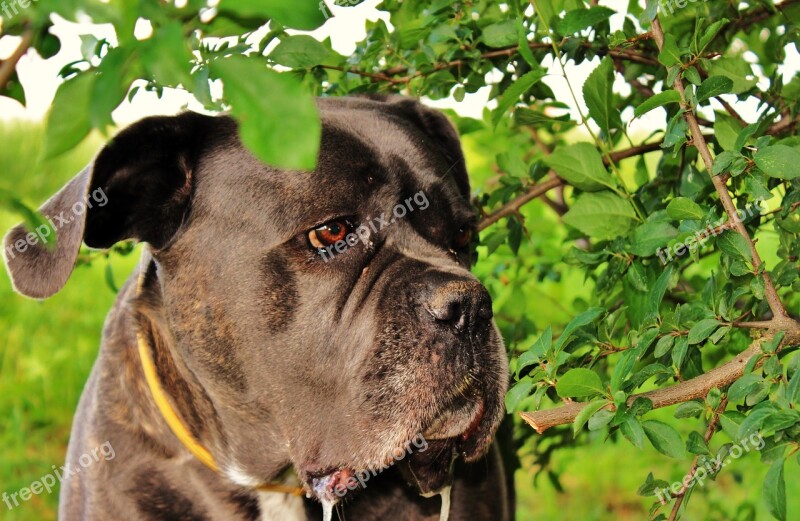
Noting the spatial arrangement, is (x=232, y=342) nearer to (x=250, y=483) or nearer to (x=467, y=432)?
(x=250, y=483)

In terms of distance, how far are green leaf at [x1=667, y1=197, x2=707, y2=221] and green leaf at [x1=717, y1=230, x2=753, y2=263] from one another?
3.1 inches

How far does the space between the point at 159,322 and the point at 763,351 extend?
1.78 metres

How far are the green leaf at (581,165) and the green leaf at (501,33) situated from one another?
0.37 m

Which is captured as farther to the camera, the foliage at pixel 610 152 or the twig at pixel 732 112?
the twig at pixel 732 112

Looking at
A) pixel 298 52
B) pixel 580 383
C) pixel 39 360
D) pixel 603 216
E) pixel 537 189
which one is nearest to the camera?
pixel 580 383

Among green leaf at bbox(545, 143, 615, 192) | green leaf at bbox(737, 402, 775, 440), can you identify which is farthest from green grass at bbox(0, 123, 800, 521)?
green leaf at bbox(737, 402, 775, 440)

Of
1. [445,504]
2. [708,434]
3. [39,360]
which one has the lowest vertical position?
[39,360]

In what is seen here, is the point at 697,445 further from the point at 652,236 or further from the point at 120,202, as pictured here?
the point at 120,202

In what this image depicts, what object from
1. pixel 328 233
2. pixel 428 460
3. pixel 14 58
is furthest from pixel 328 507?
pixel 14 58

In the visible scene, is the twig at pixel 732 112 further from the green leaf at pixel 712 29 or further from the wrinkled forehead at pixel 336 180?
the wrinkled forehead at pixel 336 180

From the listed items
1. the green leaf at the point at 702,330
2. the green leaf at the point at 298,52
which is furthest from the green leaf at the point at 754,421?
the green leaf at the point at 298,52

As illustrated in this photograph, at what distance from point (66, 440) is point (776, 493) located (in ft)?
14.6

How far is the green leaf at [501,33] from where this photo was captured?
2.73 meters

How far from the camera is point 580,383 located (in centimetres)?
217
